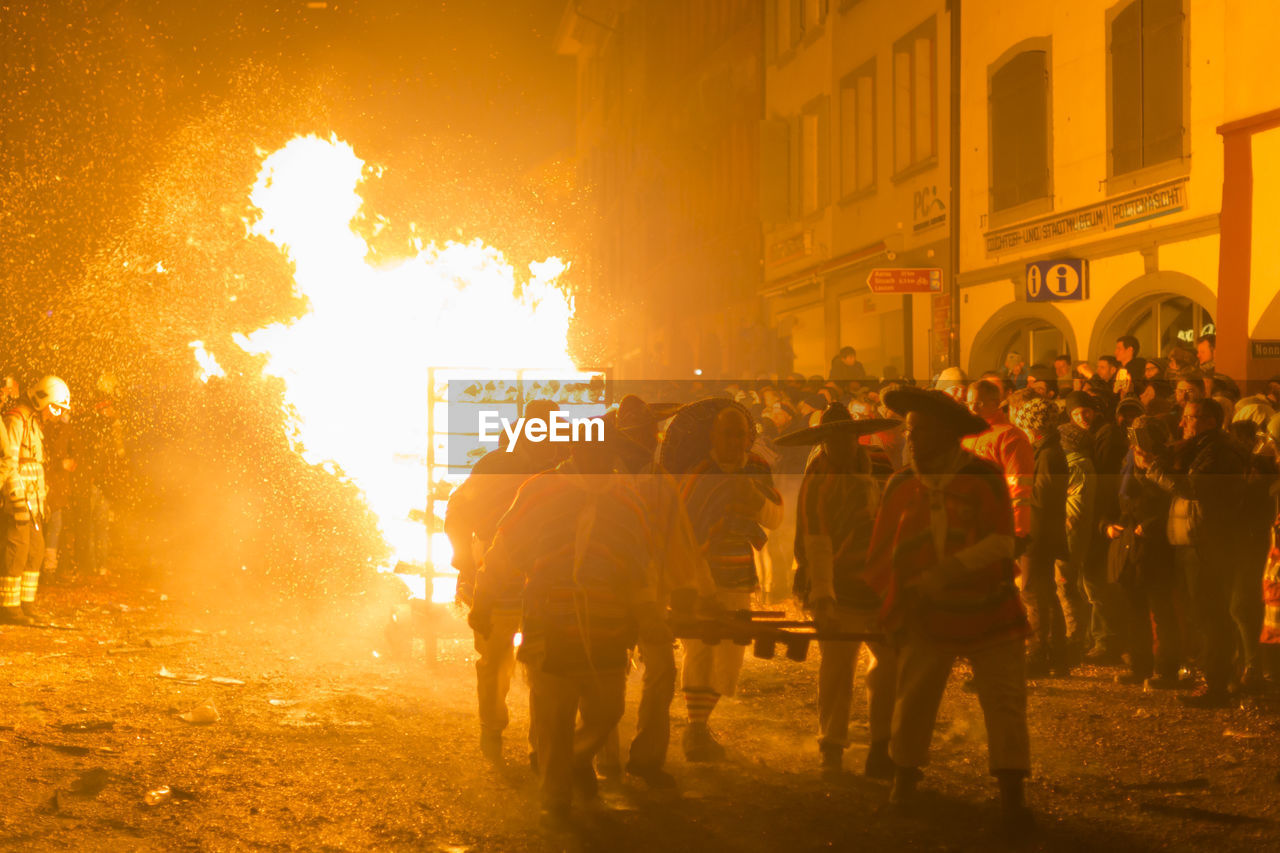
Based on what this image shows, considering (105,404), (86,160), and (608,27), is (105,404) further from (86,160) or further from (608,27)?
(608,27)

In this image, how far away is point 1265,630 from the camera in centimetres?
719

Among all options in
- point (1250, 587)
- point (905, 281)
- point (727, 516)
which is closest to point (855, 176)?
point (905, 281)

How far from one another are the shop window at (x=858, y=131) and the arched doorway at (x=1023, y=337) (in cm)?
518

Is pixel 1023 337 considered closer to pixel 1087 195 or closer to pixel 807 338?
pixel 1087 195

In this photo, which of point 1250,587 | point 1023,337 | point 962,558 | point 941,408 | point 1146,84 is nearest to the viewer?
point 962,558

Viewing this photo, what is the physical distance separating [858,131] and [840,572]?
18822 millimetres

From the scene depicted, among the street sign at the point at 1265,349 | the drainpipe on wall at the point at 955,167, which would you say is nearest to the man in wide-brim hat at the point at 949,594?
the street sign at the point at 1265,349

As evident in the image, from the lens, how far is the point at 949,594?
584cm

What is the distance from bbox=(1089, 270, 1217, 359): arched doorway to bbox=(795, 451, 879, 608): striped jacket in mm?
9340

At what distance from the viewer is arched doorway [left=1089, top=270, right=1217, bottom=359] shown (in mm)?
15180

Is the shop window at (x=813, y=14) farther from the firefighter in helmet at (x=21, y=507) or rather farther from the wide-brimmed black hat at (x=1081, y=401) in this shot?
the firefighter in helmet at (x=21, y=507)

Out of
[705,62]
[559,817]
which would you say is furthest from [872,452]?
[705,62]

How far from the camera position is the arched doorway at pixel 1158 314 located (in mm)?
15180

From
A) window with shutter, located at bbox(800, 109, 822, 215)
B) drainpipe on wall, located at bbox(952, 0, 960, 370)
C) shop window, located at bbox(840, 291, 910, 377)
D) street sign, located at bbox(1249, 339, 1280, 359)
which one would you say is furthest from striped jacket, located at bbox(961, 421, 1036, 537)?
window with shutter, located at bbox(800, 109, 822, 215)
